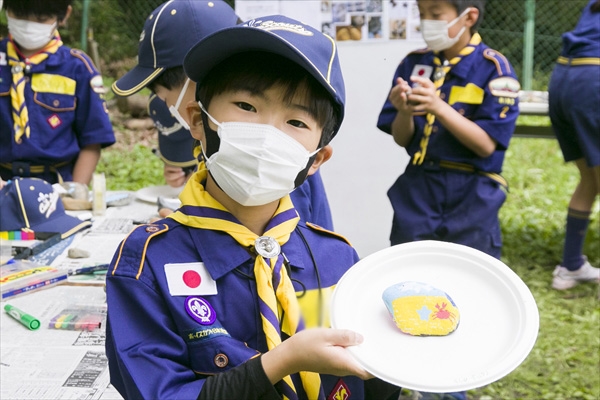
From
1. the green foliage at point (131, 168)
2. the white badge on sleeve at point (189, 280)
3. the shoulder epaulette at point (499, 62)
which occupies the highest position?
the white badge on sleeve at point (189, 280)

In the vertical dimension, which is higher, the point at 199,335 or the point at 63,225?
the point at 199,335

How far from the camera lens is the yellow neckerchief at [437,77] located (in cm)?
334

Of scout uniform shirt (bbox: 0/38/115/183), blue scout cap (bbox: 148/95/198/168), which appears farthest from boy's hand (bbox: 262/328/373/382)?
scout uniform shirt (bbox: 0/38/115/183)

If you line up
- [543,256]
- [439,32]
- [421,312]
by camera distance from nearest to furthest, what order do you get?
[421,312] < [439,32] < [543,256]

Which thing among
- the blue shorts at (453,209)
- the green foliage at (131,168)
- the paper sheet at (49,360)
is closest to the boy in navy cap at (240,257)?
the paper sheet at (49,360)

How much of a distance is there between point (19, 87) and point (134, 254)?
2.62 metres

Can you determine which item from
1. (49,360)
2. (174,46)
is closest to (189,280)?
(49,360)

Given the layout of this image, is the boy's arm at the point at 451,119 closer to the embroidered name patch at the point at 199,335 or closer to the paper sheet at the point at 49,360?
the paper sheet at the point at 49,360

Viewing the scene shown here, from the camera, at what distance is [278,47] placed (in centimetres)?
143

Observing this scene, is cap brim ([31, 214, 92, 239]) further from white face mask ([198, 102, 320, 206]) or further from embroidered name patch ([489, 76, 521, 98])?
embroidered name patch ([489, 76, 521, 98])

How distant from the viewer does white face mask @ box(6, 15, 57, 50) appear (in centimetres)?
354

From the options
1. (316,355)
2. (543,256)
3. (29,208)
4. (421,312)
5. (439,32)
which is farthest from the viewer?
(543,256)

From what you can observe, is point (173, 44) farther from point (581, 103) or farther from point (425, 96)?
point (581, 103)

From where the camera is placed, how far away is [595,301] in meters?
4.75
